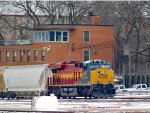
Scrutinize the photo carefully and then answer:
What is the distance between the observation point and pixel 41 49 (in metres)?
79.2

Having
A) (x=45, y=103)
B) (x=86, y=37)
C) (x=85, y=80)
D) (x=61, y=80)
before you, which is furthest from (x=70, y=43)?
(x=45, y=103)

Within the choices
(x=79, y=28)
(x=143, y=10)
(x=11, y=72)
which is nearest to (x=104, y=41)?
(x=79, y=28)

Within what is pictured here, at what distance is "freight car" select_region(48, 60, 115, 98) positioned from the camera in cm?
5150

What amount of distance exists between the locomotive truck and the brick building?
2016 centimetres

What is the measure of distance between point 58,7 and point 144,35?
46.9 feet

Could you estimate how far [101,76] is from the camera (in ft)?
171

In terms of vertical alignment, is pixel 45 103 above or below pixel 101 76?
below

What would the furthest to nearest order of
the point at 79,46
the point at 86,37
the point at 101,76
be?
the point at 86,37 < the point at 79,46 < the point at 101,76

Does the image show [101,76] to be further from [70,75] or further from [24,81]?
[24,81]

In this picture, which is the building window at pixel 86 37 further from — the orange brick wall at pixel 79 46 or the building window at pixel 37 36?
the building window at pixel 37 36

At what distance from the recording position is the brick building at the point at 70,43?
7812 cm

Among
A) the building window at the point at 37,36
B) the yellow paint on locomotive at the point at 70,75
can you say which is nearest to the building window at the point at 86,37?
the building window at the point at 37,36

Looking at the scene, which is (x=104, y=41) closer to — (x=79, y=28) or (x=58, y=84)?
(x=79, y=28)

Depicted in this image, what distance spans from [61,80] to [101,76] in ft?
12.3
